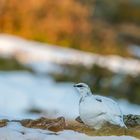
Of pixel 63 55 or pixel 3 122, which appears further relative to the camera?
pixel 63 55

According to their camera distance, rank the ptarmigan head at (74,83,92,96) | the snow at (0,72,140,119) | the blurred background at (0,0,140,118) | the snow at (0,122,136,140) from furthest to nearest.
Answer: the blurred background at (0,0,140,118), the snow at (0,72,140,119), the ptarmigan head at (74,83,92,96), the snow at (0,122,136,140)

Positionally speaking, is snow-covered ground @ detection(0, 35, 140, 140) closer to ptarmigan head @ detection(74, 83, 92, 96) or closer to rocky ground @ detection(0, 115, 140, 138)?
rocky ground @ detection(0, 115, 140, 138)

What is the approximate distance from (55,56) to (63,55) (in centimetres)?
27

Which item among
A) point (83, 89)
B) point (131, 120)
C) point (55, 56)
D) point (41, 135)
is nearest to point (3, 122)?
point (41, 135)

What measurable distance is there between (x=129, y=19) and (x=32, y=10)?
18.5 feet

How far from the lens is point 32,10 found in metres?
20.5

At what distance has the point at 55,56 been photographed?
17.2 metres

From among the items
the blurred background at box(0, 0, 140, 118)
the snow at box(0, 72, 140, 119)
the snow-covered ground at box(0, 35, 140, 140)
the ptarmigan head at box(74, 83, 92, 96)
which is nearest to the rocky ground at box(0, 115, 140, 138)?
the ptarmigan head at box(74, 83, 92, 96)

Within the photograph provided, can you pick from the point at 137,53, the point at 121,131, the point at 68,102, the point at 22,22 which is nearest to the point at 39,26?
the point at 22,22

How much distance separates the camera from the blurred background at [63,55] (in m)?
12.9

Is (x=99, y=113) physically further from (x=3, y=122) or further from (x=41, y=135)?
(x=3, y=122)

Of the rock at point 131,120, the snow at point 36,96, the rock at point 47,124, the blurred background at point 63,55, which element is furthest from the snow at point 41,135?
the snow at point 36,96

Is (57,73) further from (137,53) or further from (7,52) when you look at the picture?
(137,53)

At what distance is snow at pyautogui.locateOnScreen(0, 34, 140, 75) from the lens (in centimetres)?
1648
